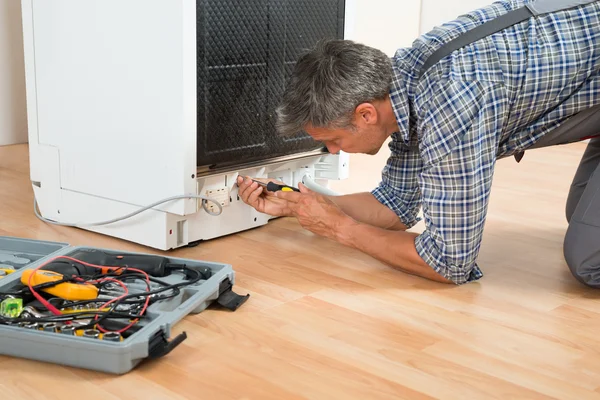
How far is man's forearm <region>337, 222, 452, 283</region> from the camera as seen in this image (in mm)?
1627

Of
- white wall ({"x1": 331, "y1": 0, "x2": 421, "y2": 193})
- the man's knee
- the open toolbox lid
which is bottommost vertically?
the open toolbox lid

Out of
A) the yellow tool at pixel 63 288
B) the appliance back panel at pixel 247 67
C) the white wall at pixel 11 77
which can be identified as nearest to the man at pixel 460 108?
the appliance back panel at pixel 247 67

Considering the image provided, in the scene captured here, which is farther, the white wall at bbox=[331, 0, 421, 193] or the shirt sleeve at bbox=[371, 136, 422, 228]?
the white wall at bbox=[331, 0, 421, 193]

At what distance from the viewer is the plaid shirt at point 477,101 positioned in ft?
4.79

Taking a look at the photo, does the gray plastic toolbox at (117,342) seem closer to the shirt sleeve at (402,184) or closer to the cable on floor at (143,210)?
the cable on floor at (143,210)

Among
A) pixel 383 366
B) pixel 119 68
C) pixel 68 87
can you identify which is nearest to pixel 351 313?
pixel 383 366

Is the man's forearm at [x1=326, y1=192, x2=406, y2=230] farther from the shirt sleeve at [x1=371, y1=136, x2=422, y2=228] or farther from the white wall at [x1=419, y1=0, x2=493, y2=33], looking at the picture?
the white wall at [x1=419, y1=0, x2=493, y2=33]

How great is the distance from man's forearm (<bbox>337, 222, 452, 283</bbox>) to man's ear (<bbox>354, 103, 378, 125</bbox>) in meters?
0.24

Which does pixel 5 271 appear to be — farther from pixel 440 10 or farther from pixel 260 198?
pixel 440 10

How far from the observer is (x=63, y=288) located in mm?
1383

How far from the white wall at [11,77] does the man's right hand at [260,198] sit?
5.93ft

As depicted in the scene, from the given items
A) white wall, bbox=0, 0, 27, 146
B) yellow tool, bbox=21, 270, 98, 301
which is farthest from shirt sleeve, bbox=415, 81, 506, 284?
white wall, bbox=0, 0, 27, 146

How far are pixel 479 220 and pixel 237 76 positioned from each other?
69 centimetres

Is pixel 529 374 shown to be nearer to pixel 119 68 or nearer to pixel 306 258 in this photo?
pixel 306 258
